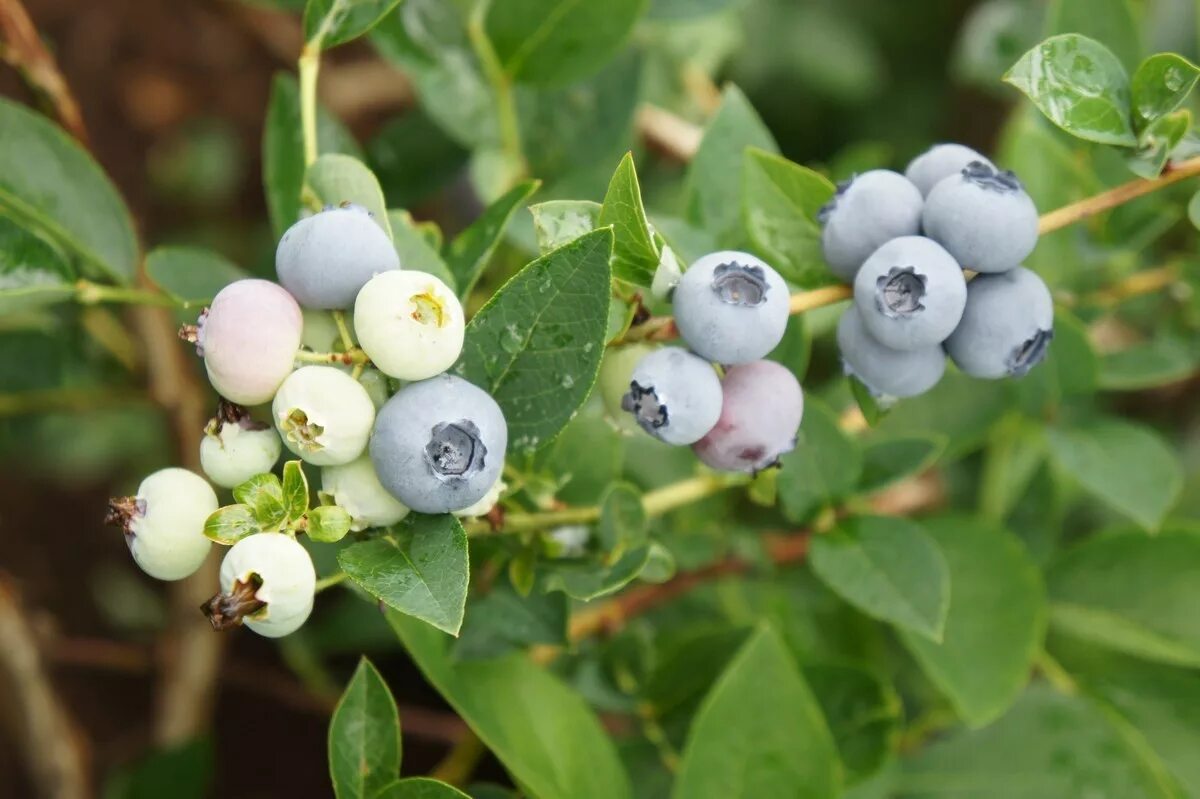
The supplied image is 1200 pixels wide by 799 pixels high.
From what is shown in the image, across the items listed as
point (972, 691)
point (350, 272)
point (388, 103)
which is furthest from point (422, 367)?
point (388, 103)

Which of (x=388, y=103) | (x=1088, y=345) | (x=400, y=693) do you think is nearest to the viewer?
(x=1088, y=345)

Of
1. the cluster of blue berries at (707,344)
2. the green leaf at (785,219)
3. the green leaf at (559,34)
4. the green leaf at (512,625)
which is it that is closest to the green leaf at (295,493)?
the cluster of blue berries at (707,344)

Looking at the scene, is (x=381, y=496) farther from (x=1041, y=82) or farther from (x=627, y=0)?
(x=627, y=0)

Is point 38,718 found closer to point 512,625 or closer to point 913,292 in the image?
point 512,625

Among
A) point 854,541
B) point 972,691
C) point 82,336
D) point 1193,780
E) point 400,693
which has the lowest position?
point 400,693

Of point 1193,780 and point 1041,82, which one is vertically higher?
point 1041,82

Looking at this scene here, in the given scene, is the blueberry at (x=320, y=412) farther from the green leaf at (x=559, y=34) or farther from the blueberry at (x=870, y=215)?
the green leaf at (x=559, y=34)

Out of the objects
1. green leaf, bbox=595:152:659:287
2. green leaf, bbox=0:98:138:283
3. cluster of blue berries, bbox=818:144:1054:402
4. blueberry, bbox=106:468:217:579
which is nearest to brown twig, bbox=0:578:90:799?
green leaf, bbox=0:98:138:283

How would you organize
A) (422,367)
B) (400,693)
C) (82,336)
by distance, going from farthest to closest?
(400,693)
(82,336)
(422,367)
